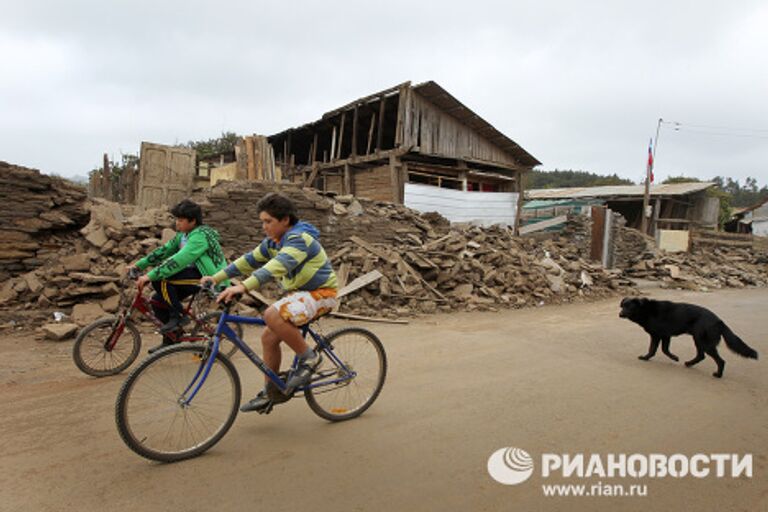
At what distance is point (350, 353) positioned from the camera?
3.77 metres

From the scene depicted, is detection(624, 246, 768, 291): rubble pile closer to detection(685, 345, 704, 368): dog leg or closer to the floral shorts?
detection(685, 345, 704, 368): dog leg

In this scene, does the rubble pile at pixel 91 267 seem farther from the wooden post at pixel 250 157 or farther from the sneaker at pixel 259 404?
the sneaker at pixel 259 404

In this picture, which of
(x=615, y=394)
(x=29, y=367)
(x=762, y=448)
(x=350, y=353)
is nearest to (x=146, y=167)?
(x=29, y=367)

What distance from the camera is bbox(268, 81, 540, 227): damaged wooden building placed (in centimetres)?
1692

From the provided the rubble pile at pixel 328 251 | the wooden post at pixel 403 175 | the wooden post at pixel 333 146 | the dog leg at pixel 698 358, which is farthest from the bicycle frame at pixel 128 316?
the wooden post at pixel 333 146

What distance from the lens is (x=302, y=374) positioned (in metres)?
3.28

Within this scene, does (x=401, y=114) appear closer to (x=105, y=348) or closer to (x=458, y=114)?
(x=458, y=114)

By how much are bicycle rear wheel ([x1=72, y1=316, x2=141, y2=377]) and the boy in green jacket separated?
1.41 ft

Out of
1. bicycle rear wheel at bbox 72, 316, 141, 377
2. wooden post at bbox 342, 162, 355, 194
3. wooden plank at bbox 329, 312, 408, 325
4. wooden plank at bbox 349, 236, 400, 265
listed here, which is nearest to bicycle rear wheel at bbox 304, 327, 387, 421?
bicycle rear wheel at bbox 72, 316, 141, 377

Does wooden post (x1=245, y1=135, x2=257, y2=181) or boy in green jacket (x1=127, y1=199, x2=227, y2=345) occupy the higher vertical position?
wooden post (x1=245, y1=135, x2=257, y2=181)

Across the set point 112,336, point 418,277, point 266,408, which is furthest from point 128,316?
point 418,277

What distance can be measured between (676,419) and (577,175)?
3263 inches

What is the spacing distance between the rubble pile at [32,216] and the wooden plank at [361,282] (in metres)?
5.12

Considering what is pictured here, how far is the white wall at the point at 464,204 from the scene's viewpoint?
55.3 feet
